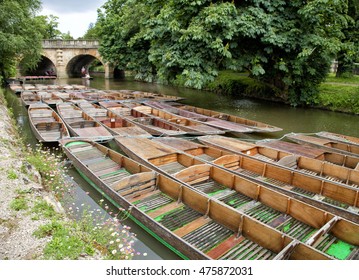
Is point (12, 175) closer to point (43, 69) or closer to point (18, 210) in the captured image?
point (18, 210)

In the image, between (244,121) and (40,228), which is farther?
(244,121)

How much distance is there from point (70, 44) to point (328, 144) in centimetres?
3426

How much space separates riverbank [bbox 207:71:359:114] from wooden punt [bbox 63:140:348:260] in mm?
12910

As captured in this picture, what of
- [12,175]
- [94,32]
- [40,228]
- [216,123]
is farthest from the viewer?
[94,32]

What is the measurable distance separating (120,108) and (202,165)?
8.53 m

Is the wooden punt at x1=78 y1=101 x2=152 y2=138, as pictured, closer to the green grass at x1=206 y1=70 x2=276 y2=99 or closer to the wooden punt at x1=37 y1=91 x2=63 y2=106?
the wooden punt at x1=37 y1=91 x2=63 y2=106

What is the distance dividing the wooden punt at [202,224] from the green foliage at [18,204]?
163 centimetres

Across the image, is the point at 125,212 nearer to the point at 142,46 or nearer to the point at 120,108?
the point at 120,108

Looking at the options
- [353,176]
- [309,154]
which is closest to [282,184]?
[353,176]

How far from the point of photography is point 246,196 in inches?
241

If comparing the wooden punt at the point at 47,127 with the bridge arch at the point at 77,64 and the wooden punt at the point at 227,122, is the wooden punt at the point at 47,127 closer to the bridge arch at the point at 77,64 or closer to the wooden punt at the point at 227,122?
the wooden punt at the point at 227,122

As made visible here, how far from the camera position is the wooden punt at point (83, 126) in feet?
31.8

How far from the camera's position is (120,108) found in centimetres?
1434

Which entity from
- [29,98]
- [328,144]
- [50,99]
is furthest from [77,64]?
[328,144]
